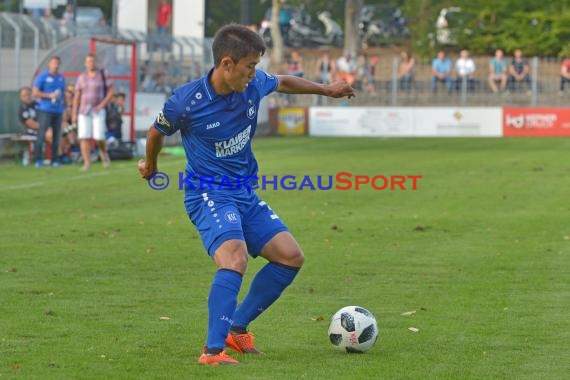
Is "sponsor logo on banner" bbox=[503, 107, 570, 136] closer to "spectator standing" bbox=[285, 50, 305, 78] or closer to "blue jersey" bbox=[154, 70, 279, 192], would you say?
"spectator standing" bbox=[285, 50, 305, 78]

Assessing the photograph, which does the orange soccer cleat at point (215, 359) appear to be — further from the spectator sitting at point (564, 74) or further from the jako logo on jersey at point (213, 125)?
the spectator sitting at point (564, 74)

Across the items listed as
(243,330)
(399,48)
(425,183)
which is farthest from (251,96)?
(399,48)

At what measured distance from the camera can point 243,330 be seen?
299 inches

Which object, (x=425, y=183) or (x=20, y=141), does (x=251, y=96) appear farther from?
(x=20, y=141)

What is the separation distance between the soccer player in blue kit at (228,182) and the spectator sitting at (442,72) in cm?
3160

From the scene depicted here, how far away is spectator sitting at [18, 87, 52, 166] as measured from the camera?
80.7ft

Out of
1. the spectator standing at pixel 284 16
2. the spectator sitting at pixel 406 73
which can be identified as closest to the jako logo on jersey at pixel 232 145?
the spectator sitting at pixel 406 73

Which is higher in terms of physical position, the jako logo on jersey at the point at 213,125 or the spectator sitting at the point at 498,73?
the spectator sitting at the point at 498,73

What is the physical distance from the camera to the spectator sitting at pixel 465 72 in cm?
3891

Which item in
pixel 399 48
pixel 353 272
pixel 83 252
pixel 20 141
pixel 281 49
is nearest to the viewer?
pixel 353 272

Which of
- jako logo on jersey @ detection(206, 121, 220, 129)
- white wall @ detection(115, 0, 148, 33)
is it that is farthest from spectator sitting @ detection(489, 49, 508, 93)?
jako logo on jersey @ detection(206, 121, 220, 129)

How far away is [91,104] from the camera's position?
23141 millimetres

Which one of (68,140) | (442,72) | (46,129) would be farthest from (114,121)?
(442,72)

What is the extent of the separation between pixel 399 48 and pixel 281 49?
9.83 m
